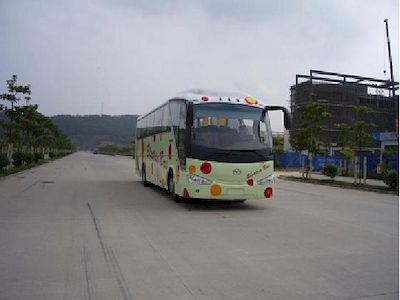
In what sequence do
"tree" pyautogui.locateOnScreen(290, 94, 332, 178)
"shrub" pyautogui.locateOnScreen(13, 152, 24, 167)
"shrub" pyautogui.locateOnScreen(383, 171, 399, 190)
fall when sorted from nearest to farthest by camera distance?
"shrub" pyautogui.locateOnScreen(383, 171, 399, 190), "tree" pyautogui.locateOnScreen(290, 94, 332, 178), "shrub" pyautogui.locateOnScreen(13, 152, 24, 167)

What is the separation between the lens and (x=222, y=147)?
38.2 feet

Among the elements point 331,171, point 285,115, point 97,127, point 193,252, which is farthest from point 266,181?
point 97,127

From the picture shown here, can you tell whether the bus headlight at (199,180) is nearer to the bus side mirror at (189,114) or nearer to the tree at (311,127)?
the bus side mirror at (189,114)

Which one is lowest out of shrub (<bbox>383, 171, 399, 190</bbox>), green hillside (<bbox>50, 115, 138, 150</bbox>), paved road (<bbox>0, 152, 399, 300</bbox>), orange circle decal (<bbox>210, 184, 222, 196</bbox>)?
paved road (<bbox>0, 152, 399, 300</bbox>)

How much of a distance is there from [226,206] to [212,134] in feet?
7.82

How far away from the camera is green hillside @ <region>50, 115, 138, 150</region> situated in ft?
545

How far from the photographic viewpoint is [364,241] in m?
8.21

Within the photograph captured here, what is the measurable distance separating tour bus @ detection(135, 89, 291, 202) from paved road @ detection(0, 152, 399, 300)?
668 millimetres

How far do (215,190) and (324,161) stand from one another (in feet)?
92.5

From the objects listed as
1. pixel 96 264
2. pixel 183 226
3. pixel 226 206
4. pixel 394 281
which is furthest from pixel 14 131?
pixel 394 281

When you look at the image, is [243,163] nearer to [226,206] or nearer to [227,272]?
[226,206]

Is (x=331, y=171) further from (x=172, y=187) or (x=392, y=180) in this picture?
(x=172, y=187)

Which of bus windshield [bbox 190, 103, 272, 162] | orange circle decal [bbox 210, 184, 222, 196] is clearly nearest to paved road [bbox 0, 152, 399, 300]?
orange circle decal [bbox 210, 184, 222, 196]

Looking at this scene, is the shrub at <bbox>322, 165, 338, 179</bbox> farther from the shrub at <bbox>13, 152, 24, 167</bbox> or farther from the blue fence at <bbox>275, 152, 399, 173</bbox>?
the shrub at <bbox>13, 152, 24, 167</bbox>
